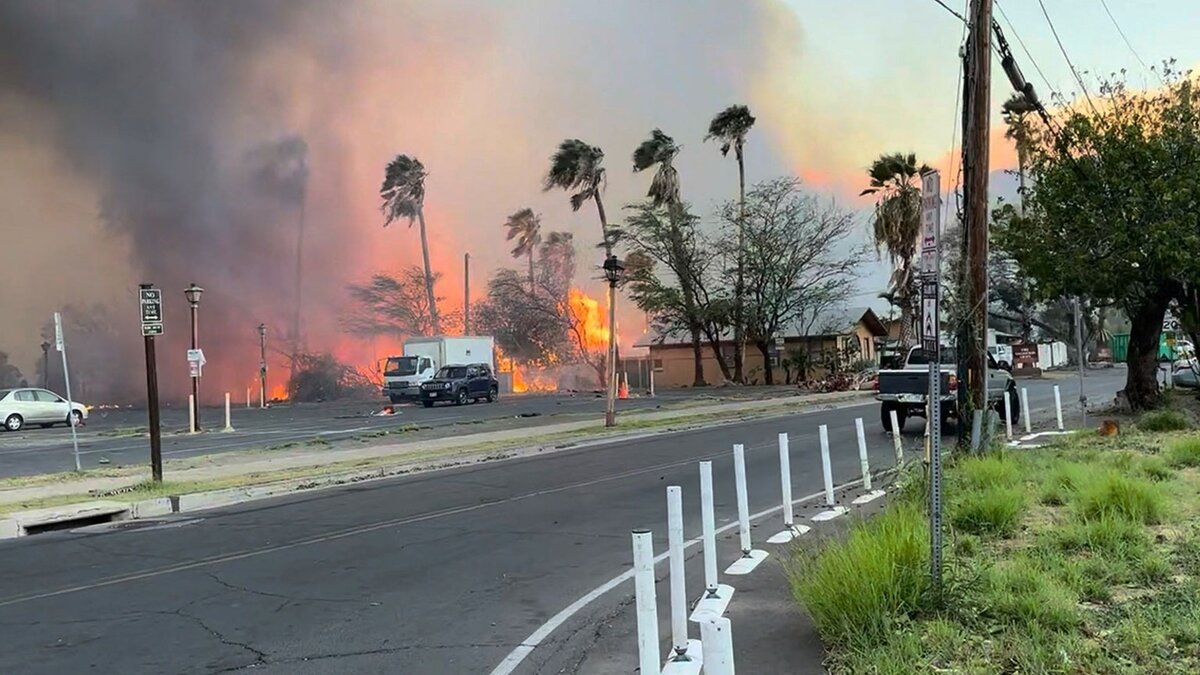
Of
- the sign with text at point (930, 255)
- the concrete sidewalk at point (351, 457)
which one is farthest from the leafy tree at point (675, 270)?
the sign with text at point (930, 255)

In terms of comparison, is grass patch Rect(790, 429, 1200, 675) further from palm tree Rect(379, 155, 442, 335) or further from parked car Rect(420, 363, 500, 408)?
palm tree Rect(379, 155, 442, 335)

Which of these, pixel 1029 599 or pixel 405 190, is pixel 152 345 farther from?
pixel 405 190

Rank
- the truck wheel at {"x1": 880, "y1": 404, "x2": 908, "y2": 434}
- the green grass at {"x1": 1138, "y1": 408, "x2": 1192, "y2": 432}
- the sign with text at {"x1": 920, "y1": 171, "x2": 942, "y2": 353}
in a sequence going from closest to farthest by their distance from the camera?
the sign with text at {"x1": 920, "y1": 171, "x2": 942, "y2": 353} < the green grass at {"x1": 1138, "y1": 408, "x2": 1192, "y2": 432} < the truck wheel at {"x1": 880, "y1": 404, "x2": 908, "y2": 434}

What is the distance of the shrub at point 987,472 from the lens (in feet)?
29.8

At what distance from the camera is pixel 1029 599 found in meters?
4.91

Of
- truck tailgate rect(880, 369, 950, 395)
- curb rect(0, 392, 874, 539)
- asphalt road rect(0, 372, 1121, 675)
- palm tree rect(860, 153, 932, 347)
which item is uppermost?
palm tree rect(860, 153, 932, 347)

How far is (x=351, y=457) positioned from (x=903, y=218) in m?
25.4

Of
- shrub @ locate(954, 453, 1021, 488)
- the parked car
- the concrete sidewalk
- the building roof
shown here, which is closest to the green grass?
shrub @ locate(954, 453, 1021, 488)

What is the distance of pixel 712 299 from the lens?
45938 mm

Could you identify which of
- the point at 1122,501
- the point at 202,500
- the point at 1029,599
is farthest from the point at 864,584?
the point at 202,500

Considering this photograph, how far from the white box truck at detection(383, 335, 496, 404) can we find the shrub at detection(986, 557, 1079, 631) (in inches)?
1310

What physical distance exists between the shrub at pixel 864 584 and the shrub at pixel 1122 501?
2.67 metres

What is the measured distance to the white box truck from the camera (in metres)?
38.8

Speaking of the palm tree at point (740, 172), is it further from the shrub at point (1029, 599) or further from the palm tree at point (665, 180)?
the shrub at point (1029, 599)
